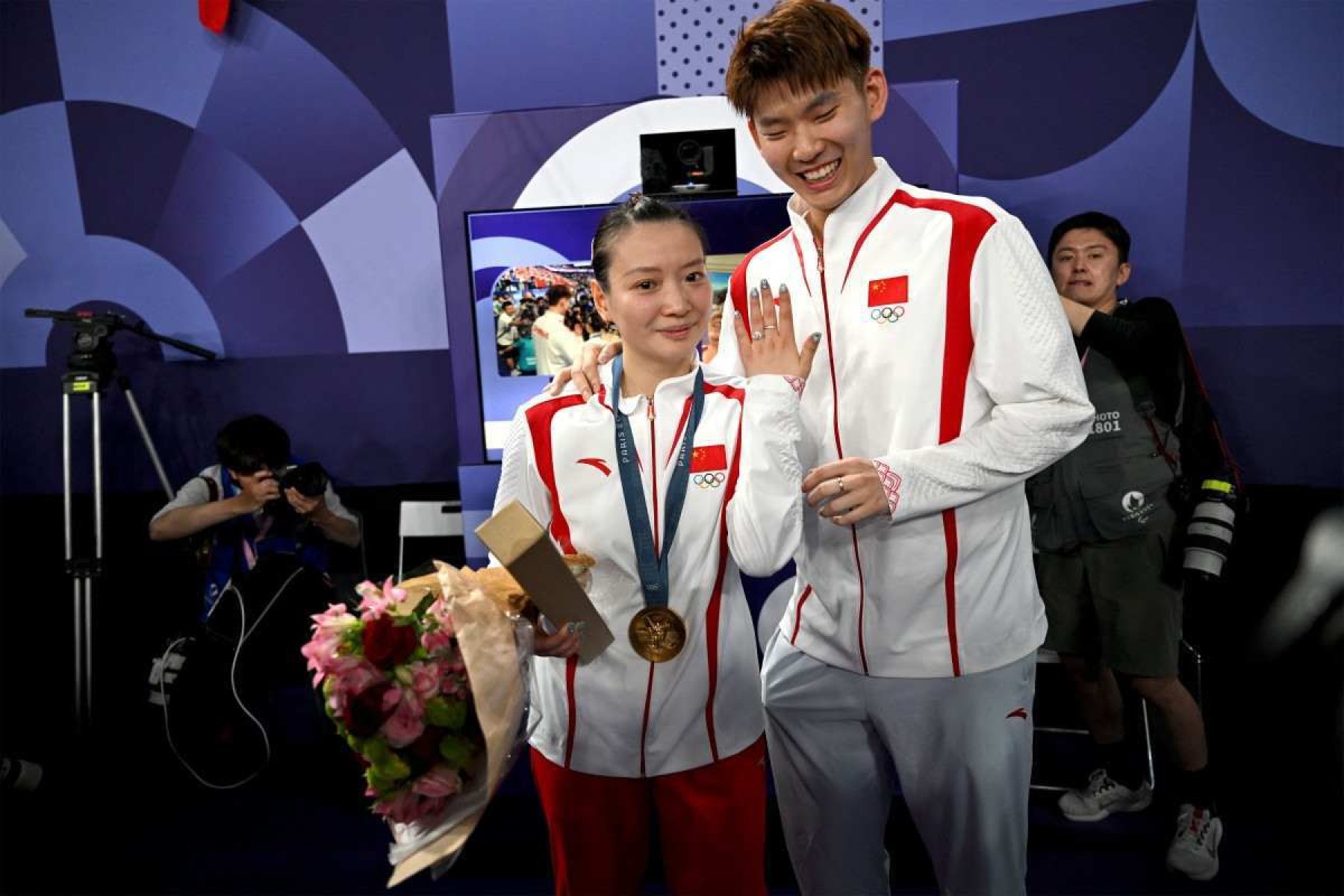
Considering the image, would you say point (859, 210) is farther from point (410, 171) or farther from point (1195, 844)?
point (410, 171)

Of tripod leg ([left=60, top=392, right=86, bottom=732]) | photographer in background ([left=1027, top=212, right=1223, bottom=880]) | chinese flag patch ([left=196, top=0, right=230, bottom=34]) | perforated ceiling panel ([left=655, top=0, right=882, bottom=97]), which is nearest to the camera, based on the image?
photographer in background ([left=1027, top=212, right=1223, bottom=880])

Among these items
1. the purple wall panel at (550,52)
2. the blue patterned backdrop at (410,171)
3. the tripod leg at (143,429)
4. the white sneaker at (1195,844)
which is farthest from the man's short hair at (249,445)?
the white sneaker at (1195,844)

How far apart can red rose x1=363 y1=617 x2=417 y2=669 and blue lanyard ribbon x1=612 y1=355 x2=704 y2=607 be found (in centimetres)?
49

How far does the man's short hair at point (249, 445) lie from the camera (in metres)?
3.60

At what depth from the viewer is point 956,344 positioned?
5.11 feet

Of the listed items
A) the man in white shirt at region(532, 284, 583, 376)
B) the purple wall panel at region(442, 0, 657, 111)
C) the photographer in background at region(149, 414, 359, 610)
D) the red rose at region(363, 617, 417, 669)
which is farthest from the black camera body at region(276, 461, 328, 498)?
the red rose at region(363, 617, 417, 669)

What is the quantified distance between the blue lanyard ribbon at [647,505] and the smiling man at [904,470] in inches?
8.8

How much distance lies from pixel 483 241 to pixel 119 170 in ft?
7.39

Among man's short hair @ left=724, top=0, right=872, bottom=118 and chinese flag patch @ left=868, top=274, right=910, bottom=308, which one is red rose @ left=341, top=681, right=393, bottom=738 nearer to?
chinese flag patch @ left=868, top=274, right=910, bottom=308

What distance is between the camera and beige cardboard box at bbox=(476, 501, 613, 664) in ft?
4.20

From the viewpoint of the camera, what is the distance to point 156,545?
14.8 feet

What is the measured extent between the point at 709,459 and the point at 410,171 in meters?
3.02

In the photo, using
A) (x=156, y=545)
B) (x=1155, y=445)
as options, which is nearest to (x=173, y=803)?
(x=156, y=545)

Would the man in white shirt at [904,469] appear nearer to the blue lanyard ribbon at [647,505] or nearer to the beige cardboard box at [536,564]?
the blue lanyard ribbon at [647,505]
